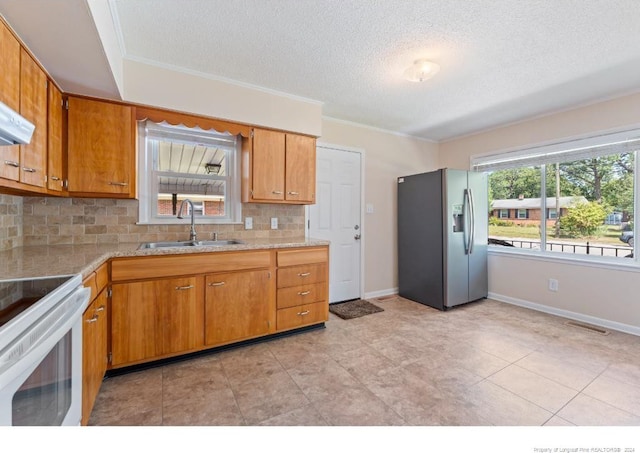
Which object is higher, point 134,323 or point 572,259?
point 572,259

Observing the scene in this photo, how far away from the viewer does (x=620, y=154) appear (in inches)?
116

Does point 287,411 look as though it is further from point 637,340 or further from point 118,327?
point 637,340

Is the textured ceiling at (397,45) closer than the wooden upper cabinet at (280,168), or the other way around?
the textured ceiling at (397,45)

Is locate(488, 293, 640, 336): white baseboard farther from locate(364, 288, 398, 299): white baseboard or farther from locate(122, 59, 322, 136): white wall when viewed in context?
locate(122, 59, 322, 136): white wall

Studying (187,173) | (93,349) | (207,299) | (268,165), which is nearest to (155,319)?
(207,299)

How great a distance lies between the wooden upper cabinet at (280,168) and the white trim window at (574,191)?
2.69m

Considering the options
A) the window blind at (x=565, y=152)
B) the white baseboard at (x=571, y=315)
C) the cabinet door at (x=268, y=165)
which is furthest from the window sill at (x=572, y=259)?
the cabinet door at (x=268, y=165)

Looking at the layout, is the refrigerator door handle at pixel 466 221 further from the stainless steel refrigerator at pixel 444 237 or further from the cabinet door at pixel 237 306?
the cabinet door at pixel 237 306

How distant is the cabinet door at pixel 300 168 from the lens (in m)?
2.95

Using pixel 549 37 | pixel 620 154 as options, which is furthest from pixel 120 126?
pixel 620 154

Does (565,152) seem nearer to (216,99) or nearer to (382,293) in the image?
(382,293)

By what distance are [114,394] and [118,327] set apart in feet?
1.35

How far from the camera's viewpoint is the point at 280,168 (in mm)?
2891

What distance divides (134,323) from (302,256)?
55.2 inches
